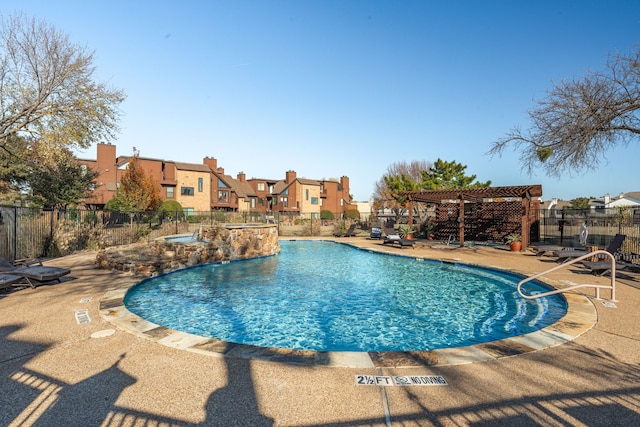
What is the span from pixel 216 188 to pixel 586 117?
1647 inches

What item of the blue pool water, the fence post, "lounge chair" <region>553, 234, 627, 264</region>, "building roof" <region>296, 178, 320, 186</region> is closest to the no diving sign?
the blue pool water

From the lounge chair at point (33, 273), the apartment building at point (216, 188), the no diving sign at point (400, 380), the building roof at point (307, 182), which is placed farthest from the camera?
the building roof at point (307, 182)

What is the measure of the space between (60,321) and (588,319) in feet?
29.5

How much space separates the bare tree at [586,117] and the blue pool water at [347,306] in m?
5.55

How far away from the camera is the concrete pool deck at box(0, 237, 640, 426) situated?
285 cm

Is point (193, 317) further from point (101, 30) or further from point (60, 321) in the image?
point (101, 30)

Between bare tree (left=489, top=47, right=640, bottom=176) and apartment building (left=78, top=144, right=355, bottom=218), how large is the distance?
29741 mm

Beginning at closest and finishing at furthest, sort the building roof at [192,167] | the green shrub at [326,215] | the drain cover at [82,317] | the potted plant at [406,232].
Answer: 1. the drain cover at [82,317]
2. the potted plant at [406,232]
3. the building roof at [192,167]
4. the green shrub at [326,215]

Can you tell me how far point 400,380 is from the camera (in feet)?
11.5

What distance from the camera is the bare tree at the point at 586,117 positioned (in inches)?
421

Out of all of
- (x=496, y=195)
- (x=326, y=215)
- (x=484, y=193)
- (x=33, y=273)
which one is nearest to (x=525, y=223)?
(x=496, y=195)

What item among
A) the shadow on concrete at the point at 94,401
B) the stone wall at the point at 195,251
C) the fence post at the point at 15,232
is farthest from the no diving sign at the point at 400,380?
the fence post at the point at 15,232

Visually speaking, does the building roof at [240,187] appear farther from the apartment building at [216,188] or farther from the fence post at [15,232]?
the fence post at [15,232]

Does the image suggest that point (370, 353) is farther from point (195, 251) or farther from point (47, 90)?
point (47, 90)
